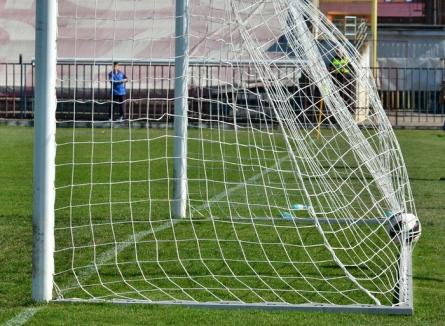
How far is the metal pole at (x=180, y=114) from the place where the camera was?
32.7 ft

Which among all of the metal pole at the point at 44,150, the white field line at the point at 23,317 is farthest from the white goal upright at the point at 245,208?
the white field line at the point at 23,317

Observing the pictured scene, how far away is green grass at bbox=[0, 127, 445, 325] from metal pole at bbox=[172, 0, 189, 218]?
0.93 ft

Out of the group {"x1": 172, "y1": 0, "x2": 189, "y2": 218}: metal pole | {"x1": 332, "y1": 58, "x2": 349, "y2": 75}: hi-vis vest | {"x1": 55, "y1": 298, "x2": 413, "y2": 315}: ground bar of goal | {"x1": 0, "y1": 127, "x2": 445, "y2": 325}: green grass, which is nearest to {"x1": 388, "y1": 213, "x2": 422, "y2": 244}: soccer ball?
{"x1": 0, "y1": 127, "x2": 445, "y2": 325}: green grass

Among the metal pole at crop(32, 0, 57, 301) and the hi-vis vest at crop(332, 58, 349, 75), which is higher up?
the hi-vis vest at crop(332, 58, 349, 75)

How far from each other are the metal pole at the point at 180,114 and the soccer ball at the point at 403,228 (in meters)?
2.47

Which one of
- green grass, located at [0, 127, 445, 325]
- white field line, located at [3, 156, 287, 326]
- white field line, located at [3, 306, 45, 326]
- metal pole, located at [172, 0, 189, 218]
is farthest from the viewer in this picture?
metal pole, located at [172, 0, 189, 218]

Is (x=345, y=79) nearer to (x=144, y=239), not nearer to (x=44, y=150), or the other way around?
(x=144, y=239)

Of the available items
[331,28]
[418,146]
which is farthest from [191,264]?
[418,146]

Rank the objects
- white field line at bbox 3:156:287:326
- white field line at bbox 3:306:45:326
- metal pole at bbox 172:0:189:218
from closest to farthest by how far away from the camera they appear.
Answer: white field line at bbox 3:306:45:326
white field line at bbox 3:156:287:326
metal pole at bbox 172:0:189:218

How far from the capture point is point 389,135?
336 inches

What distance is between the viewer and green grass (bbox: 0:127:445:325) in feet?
20.3

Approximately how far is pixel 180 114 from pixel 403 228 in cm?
327

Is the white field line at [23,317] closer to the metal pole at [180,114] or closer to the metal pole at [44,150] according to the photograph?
the metal pole at [44,150]

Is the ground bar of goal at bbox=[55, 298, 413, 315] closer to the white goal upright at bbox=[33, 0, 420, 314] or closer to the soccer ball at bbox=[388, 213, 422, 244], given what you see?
the white goal upright at bbox=[33, 0, 420, 314]
